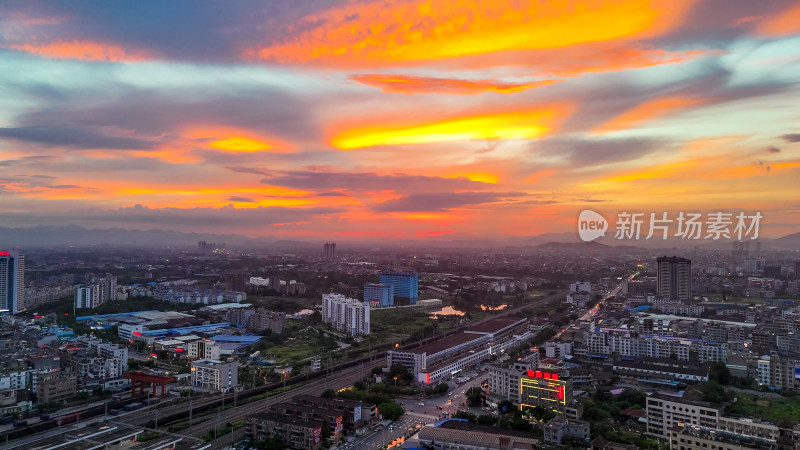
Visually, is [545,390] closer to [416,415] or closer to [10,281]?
[416,415]

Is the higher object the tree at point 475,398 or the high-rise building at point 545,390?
the high-rise building at point 545,390

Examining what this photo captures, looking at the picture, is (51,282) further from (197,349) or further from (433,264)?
(433,264)

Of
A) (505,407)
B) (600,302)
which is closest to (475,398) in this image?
(505,407)

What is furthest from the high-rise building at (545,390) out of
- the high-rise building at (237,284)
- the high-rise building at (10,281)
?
the high-rise building at (237,284)

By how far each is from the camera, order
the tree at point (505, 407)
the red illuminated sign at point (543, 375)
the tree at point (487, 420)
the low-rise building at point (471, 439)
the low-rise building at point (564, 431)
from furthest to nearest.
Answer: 1. the red illuminated sign at point (543, 375)
2. the tree at point (505, 407)
3. the tree at point (487, 420)
4. the low-rise building at point (564, 431)
5. the low-rise building at point (471, 439)

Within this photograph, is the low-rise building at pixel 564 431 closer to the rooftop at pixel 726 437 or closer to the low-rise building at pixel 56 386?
the rooftop at pixel 726 437

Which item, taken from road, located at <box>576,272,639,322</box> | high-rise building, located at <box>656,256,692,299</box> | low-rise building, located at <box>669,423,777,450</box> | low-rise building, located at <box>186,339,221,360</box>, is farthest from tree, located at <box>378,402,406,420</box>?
high-rise building, located at <box>656,256,692,299</box>
